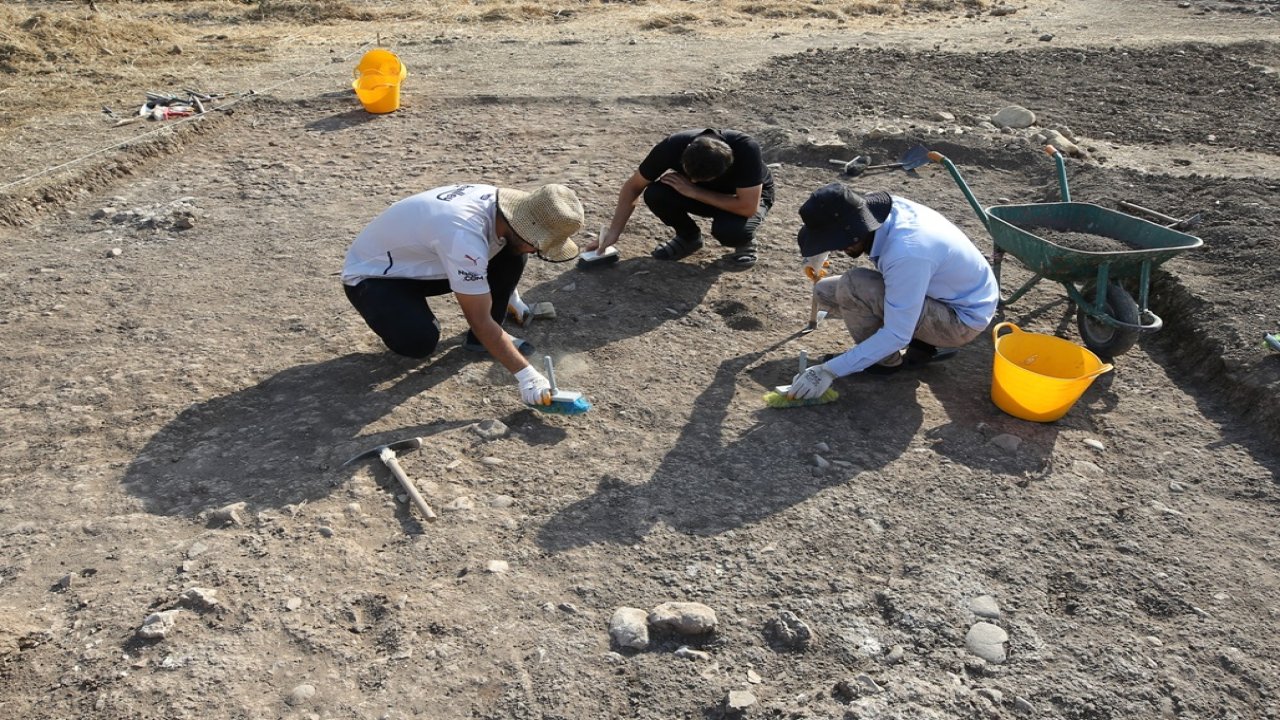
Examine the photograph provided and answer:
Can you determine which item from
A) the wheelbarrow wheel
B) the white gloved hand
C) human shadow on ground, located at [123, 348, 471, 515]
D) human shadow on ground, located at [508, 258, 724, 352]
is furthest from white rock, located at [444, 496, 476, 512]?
the wheelbarrow wheel

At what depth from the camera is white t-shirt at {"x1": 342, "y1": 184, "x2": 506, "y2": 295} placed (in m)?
3.79

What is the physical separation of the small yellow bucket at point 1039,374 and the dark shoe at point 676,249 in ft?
6.81

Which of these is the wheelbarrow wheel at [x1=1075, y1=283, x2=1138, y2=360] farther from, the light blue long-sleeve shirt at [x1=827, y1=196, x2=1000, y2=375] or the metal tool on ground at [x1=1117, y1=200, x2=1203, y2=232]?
the metal tool on ground at [x1=1117, y1=200, x2=1203, y2=232]

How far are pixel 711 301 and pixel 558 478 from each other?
1.84 metres

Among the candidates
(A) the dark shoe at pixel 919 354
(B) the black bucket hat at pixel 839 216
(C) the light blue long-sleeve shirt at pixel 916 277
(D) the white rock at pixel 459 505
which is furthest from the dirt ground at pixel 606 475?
(B) the black bucket hat at pixel 839 216

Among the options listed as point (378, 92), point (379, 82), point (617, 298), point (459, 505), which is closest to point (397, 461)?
point (459, 505)

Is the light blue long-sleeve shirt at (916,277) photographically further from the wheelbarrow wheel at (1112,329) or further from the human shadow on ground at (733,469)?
the wheelbarrow wheel at (1112,329)

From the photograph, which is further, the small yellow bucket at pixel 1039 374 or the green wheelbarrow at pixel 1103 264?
the green wheelbarrow at pixel 1103 264

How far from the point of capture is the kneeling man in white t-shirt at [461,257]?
3791 mm

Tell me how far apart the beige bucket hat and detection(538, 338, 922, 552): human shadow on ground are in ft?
3.31

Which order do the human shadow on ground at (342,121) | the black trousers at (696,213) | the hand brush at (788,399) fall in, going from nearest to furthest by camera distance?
1. the hand brush at (788,399)
2. the black trousers at (696,213)
3. the human shadow on ground at (342,121)

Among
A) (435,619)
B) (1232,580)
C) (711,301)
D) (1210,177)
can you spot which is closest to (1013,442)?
(1232,580)

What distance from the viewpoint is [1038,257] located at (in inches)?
177

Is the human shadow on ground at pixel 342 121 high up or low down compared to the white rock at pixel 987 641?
up
